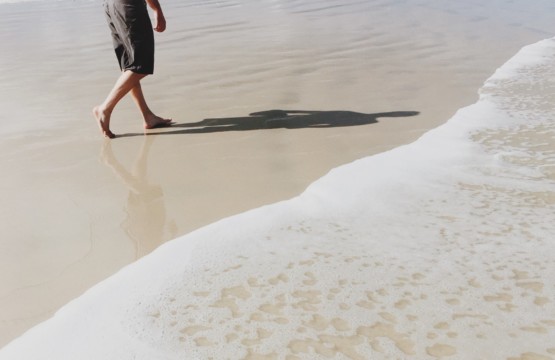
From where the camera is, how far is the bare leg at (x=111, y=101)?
169 inches

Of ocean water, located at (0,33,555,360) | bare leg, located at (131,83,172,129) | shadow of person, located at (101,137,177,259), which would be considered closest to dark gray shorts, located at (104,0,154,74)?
bare leg, located at (131,83,172,129)

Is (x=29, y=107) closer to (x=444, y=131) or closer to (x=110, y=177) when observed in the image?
(x=110, y=177)

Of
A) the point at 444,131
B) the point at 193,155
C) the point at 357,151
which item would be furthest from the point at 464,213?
the point at 193,155

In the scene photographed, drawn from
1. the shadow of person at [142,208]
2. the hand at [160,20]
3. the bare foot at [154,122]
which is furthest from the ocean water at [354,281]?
the hand at [160,20]

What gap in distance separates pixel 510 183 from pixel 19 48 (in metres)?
6.33

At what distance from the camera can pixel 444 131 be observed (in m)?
4.27

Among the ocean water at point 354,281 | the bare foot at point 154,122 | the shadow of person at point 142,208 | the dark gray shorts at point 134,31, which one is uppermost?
the dark gray shorts at point 134,31

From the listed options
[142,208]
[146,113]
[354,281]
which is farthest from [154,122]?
[354,281]

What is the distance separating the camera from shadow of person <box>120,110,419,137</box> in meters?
4.49

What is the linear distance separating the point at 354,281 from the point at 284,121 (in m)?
2.37

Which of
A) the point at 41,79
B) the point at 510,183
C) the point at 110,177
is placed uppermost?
the point at 41,79

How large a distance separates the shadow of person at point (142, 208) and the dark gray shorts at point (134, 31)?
783mm

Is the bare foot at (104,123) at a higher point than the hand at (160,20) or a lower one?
lower

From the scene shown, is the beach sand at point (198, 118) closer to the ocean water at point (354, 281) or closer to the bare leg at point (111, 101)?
the bare leg at point (111, 101)
